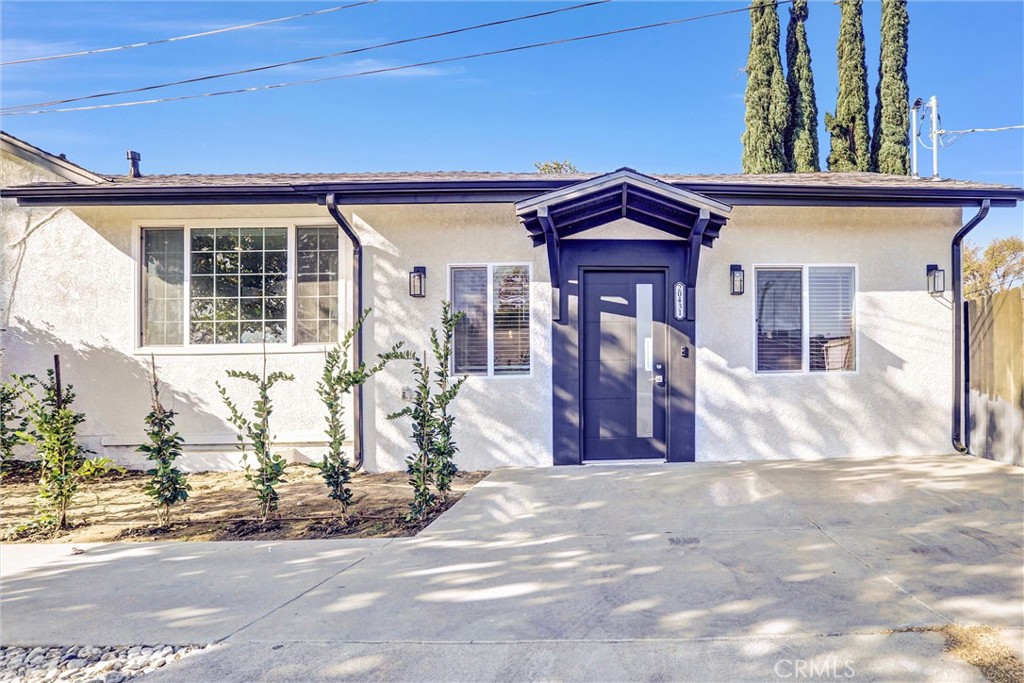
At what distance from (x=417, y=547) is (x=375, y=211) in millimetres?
3967

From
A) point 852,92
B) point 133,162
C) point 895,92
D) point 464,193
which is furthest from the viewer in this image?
point 852,92

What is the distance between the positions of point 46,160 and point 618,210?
25.1 feet

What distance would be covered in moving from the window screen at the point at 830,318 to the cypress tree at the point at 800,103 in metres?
14.1

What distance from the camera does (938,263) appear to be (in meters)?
6.21

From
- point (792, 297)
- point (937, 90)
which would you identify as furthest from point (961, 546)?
point (937, 90)

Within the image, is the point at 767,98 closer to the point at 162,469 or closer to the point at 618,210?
the point at 618,210

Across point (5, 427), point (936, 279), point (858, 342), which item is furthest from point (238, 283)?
point (936, 279)

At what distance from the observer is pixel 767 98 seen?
17.6m

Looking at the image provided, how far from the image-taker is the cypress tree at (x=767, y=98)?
17.5 metres

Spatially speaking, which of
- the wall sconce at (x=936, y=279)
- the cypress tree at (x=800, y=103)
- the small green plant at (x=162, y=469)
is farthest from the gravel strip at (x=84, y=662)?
the cypress tree at (x=800, y=103)

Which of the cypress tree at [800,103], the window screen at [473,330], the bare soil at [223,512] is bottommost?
the bare soil at [223,512]

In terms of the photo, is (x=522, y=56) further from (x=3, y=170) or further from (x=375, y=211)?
(x=3, y=170)

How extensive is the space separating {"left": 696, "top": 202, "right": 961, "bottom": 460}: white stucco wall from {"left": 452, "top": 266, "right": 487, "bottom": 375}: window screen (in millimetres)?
2612

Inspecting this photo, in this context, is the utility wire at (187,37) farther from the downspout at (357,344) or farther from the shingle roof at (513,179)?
the downspout at (357,344)
